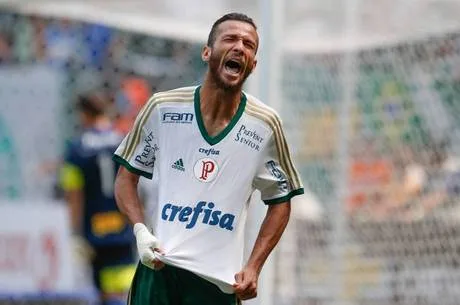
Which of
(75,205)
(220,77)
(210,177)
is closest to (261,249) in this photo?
(210,177)

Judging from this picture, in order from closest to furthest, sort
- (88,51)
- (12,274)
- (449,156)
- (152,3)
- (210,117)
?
1. (210,117)
2. (449,156)
3. (152,3)
4. (12,274)
5. (88,51)

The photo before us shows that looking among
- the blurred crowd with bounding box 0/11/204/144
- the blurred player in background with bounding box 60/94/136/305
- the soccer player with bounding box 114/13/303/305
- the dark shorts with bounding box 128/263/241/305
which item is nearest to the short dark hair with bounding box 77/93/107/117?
the blurred player in background with bounding box 60/94/136/305

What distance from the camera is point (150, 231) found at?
21.1 ft

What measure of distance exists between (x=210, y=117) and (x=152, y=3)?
237 inches

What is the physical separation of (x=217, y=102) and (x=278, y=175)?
0.38 meters

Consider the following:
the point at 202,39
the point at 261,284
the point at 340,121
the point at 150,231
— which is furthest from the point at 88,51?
the point at 150,231

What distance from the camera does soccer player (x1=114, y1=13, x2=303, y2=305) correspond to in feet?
20.0

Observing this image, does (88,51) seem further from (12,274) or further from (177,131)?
(177,131)

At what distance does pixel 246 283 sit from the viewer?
6078 millimetres

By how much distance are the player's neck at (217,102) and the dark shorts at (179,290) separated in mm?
609

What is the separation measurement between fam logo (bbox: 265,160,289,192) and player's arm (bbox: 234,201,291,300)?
63 mm

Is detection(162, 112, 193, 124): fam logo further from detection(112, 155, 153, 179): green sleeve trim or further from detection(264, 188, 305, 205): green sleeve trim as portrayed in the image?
detection(264, 188, 305, 205): green sleeve trim

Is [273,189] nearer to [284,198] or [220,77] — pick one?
[284,198]

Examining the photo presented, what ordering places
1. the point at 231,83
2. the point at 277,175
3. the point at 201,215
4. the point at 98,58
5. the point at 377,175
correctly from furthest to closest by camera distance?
1. the point at 98,58
2. the point at 377,175
3. the point at 277,175
4. the point at 201,215
5. the point at 231,83
